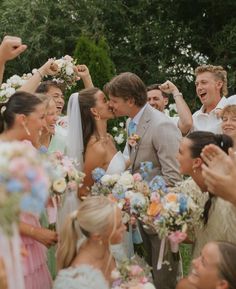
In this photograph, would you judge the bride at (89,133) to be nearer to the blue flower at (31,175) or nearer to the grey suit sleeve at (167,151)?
the grey suit sleeve at (167,151)

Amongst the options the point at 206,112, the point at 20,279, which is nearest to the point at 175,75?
the point at 206,112

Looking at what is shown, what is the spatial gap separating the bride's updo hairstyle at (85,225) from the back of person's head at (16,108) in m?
0.92

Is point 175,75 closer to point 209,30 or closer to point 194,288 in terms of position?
point 209,30

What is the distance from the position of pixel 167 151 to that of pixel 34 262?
1441 millimetres

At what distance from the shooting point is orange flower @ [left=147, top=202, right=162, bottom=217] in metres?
3.77

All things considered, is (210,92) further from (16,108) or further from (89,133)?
(16,108)

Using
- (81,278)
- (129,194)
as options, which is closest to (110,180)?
(129,194)

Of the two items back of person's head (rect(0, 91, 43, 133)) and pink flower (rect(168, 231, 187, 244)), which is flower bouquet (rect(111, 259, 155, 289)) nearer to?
pink flower (rect(168, 231, 187, 244))

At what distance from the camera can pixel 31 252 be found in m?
4.07

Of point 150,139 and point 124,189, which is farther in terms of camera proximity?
point 150,139

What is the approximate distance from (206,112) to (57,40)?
28.6 feet

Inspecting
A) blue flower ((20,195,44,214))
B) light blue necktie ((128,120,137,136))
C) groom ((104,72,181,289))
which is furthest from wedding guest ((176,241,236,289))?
light blue necktie ((128,120,137,136))

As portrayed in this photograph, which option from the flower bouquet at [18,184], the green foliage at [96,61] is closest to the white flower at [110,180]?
the flower bouquet at [18,184]

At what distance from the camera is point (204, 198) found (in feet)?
13.4
